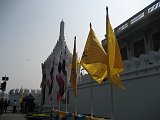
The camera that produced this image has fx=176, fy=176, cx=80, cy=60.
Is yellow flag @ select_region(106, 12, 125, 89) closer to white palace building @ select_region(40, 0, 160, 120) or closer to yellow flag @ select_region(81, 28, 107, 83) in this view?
yellow flag @ select_region(81, 28, 107, 83)

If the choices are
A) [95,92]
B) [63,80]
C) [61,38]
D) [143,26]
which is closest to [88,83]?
[95,92]

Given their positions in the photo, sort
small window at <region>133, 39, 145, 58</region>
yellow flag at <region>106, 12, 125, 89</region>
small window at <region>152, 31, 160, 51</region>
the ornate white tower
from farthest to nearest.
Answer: the ornate white tower, small window at <region>133, 39, 145, 58</region>, small window at <region>152, 31, 160, 51</region>, yellow flag at <region>106, 12, 125, 89</region>

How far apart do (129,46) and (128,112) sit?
6539 mm

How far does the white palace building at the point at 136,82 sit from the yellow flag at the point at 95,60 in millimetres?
2554

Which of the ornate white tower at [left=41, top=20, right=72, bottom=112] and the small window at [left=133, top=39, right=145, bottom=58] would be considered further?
the ornate white tower at [left=41, top=20, right=72, bottom=112]

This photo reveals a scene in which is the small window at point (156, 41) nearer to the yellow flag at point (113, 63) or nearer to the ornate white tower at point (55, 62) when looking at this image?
the yellow flag at point (113, 63)

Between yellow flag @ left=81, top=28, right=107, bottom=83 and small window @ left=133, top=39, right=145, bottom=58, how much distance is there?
6.92 metres

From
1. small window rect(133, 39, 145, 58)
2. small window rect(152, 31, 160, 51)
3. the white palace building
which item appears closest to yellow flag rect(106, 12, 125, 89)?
the white palace building

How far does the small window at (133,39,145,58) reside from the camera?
40.8ft

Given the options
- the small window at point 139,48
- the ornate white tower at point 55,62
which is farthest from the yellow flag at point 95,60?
the ornate white tower at point 55,62

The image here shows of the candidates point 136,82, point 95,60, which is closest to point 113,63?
point 95,60

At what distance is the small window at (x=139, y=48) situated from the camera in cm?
1244

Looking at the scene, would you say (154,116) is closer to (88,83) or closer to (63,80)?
(63,80)

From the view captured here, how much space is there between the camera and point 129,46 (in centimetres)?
1380
